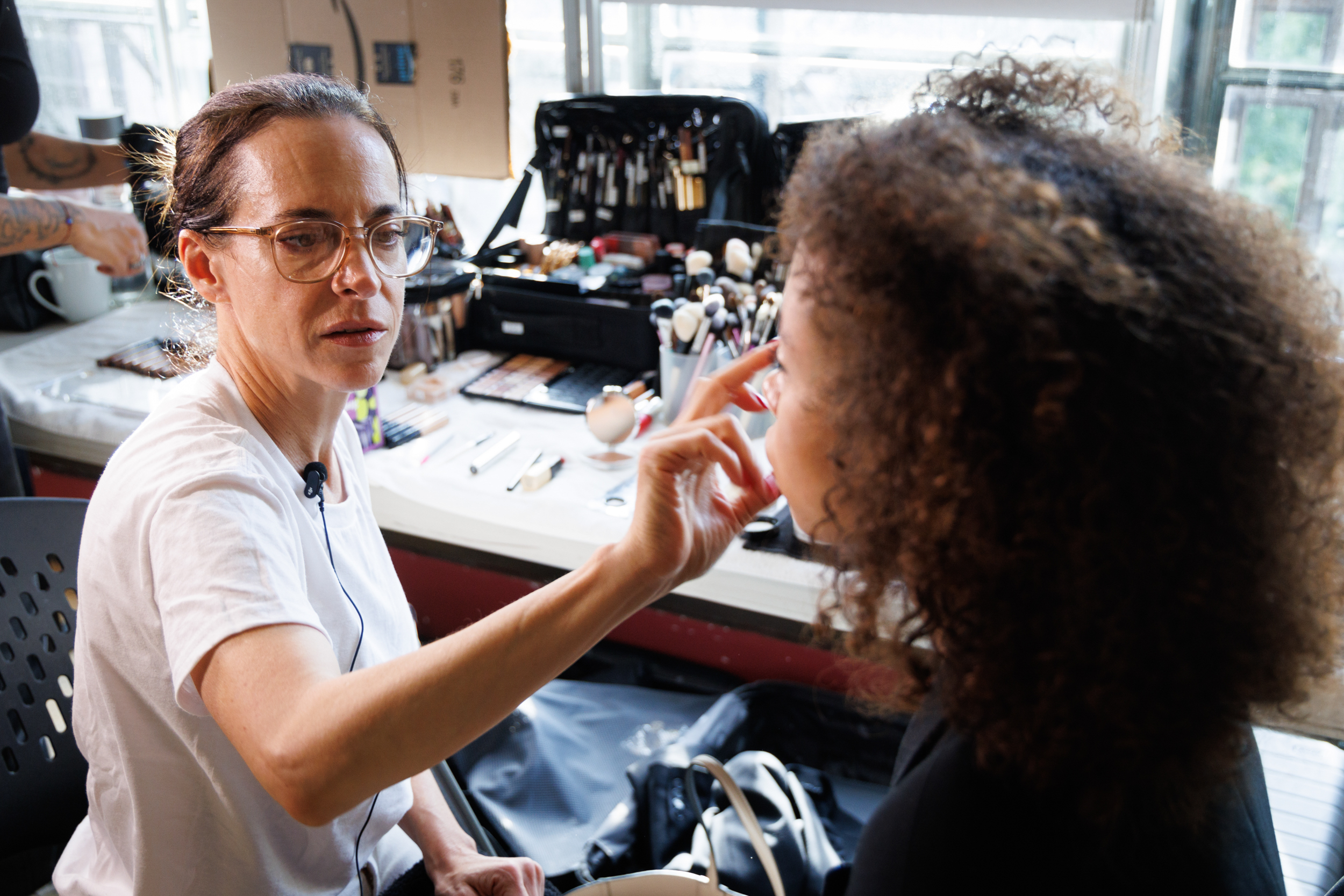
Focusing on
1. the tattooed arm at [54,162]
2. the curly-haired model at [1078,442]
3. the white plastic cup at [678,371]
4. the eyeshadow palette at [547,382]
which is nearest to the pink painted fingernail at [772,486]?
the curly-haired model at [1078,442]

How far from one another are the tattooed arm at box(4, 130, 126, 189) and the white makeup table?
467mm

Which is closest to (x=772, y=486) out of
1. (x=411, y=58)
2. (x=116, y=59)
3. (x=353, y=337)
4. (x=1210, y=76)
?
(x=353, y=337)

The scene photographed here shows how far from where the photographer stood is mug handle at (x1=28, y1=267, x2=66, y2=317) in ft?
8.41

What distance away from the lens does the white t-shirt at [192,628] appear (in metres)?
0.81

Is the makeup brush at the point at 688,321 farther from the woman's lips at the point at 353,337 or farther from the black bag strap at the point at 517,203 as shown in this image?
the woman's lips at the point at 353,337

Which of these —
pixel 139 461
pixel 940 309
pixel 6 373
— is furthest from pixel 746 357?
pixel 6 373

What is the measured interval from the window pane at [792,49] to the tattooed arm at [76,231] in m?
1.36

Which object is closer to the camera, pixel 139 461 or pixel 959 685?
pixel 959 685

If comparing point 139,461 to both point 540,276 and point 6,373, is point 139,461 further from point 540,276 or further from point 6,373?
point 6,373

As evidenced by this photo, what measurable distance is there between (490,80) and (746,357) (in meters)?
1.61

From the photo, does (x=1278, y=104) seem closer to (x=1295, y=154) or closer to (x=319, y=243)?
(x=1295, y=154)

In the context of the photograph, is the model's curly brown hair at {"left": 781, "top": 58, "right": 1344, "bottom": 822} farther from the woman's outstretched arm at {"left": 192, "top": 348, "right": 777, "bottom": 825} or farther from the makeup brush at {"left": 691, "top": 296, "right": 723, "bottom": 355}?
the makeup brush at {"left": 691, "top": 296, "right": 723, "bottom": 355}

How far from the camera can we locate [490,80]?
7.27 feet

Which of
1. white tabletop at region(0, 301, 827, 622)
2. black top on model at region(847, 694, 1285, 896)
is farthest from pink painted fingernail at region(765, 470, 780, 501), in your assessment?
white tabletop at region(0, 301, 827, 622)
